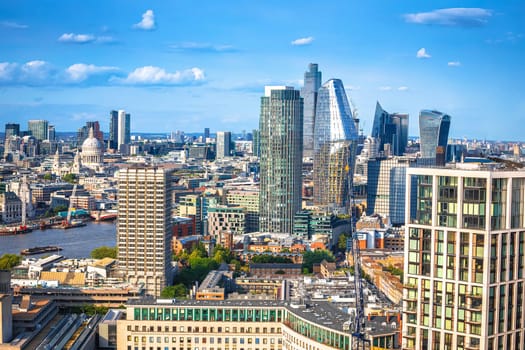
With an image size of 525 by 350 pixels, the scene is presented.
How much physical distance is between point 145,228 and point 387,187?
84.4ft

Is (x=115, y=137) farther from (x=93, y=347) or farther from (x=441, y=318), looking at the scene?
(x=441, y=318)

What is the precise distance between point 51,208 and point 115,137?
60.1m

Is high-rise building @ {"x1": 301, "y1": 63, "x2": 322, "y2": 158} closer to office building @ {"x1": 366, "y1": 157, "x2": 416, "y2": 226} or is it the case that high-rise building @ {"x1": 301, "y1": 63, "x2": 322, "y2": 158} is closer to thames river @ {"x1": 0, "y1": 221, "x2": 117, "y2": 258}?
office building @ {"x1": 366, "y1": 157, "x2": 416, "y2": 226}

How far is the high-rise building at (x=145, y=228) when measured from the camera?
28.2m

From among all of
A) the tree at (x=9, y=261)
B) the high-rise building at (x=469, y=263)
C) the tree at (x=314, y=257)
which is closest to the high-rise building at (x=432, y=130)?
the tree at (x=314, y=257)

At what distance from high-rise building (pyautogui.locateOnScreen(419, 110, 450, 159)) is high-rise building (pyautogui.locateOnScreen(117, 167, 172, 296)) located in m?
30.4

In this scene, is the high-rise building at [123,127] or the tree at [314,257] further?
the high-rise building at [123,127]

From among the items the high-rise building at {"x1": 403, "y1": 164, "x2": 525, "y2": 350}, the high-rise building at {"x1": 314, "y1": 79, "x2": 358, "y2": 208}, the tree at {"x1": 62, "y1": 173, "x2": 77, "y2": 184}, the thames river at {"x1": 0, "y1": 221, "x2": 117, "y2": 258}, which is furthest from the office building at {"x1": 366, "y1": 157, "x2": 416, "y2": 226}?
the high-rise building at {"x1": 403, "y1": 164, "x2": 525, "y2": 350}

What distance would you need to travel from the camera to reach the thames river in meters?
40.2

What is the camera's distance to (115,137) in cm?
11888

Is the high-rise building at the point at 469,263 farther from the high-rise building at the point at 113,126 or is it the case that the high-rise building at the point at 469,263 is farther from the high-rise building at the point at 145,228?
the high-rise building at the point at 113,126

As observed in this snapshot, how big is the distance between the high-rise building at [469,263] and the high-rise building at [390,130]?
60.9 m

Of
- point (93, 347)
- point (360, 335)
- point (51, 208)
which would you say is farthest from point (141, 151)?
point (360, 335)

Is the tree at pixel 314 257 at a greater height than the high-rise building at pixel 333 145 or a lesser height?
lesser
